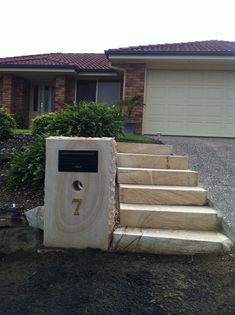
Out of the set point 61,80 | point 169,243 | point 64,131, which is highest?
point 61,80

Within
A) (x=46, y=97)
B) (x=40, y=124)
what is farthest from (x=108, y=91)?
(x=40, y=124)

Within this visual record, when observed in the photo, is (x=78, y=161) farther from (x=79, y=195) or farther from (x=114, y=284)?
(x=114, y=284)

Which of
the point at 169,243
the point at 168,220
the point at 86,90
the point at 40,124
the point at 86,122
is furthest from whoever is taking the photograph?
the point at 86,90

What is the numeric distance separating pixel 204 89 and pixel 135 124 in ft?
8.89

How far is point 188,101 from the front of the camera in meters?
12.6

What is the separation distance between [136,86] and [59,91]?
409 centimetres

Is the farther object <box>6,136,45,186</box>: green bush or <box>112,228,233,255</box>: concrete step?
<box>6,136,45,186</box>: green bush

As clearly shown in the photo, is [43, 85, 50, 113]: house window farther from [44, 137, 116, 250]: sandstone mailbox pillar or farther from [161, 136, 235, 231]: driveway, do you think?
[44, 137, 116, 250]: sandstone mailbox pillar

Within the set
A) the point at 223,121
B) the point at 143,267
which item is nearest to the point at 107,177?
the point at 143,267

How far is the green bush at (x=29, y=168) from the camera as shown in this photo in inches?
185

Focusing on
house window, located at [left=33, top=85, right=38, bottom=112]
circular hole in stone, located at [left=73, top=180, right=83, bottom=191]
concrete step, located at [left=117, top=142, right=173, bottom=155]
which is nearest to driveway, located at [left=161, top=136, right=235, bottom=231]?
concrete step, located at [left=117, top=142, right=173, bottom=155]

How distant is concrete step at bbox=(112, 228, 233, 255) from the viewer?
11.5ft

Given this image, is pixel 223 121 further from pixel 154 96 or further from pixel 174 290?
pixel 174 290

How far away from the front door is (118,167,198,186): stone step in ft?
42.3
